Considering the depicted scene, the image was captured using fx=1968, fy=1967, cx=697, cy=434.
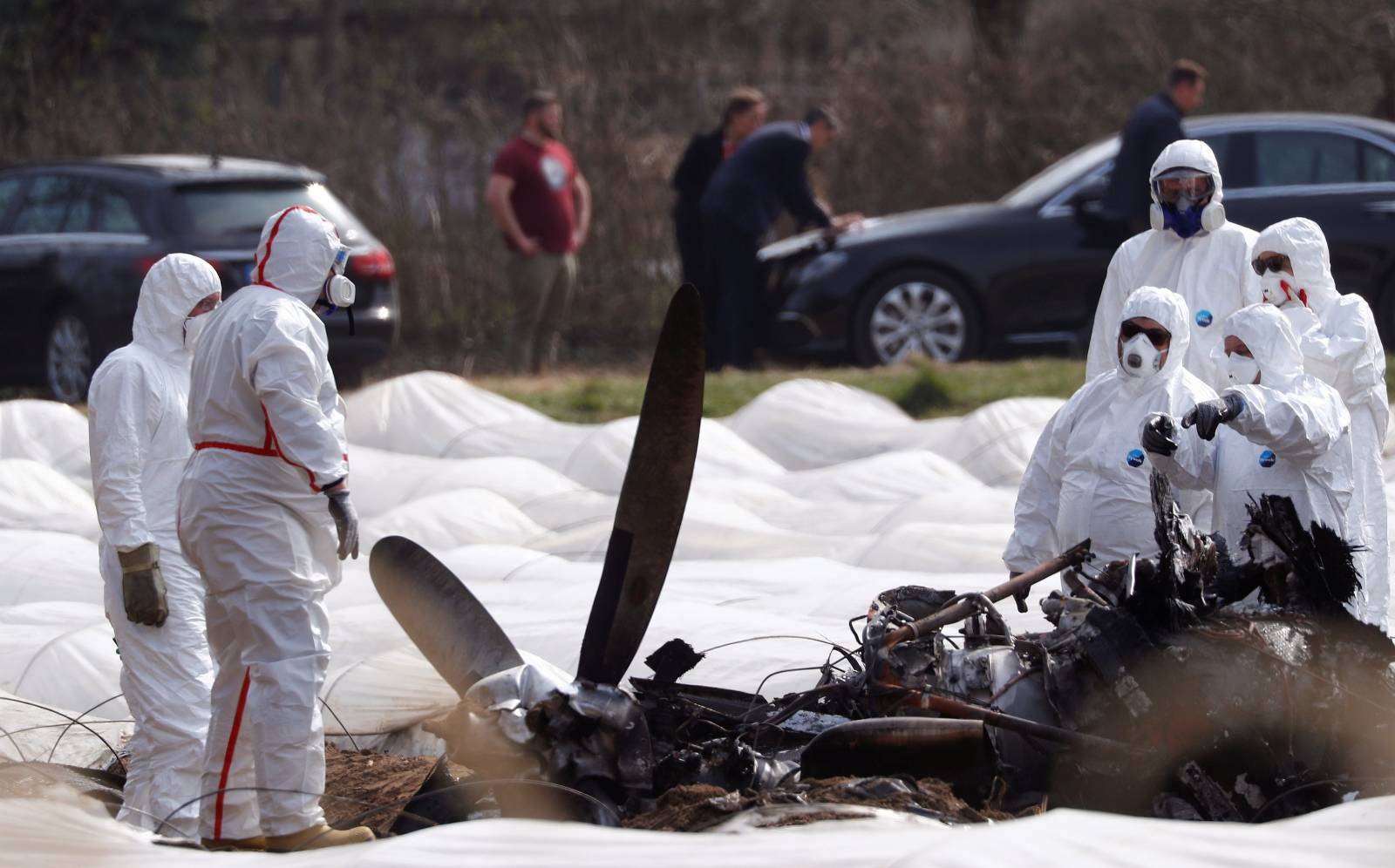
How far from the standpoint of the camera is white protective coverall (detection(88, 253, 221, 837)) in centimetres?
564

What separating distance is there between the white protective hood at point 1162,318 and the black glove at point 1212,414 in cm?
50

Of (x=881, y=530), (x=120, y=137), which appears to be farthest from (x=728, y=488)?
(x=120, y=137)

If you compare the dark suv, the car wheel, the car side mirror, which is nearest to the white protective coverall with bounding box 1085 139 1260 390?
the car side mirror

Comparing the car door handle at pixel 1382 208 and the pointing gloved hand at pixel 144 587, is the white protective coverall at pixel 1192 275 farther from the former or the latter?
the car door handle at pixel 1382 208

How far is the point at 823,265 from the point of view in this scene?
499 inches

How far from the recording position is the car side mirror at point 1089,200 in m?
12.4

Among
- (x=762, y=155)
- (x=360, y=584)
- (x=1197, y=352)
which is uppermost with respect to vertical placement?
(x=762, y=155)

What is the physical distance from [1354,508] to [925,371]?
218 inches

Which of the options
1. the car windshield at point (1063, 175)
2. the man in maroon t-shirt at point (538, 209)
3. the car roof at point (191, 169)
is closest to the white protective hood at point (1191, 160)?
the car windshield at point (1063, 175)

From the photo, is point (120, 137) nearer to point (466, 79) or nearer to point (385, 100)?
point (385, 100)

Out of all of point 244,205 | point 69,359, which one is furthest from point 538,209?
point 69,359

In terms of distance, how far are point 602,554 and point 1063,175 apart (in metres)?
5.56

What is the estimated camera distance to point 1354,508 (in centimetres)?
625

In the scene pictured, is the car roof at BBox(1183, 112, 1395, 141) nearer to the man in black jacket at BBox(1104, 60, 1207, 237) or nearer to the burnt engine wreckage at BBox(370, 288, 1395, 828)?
the man in black jacket at BBox(1104, 60, 1207, 237)
